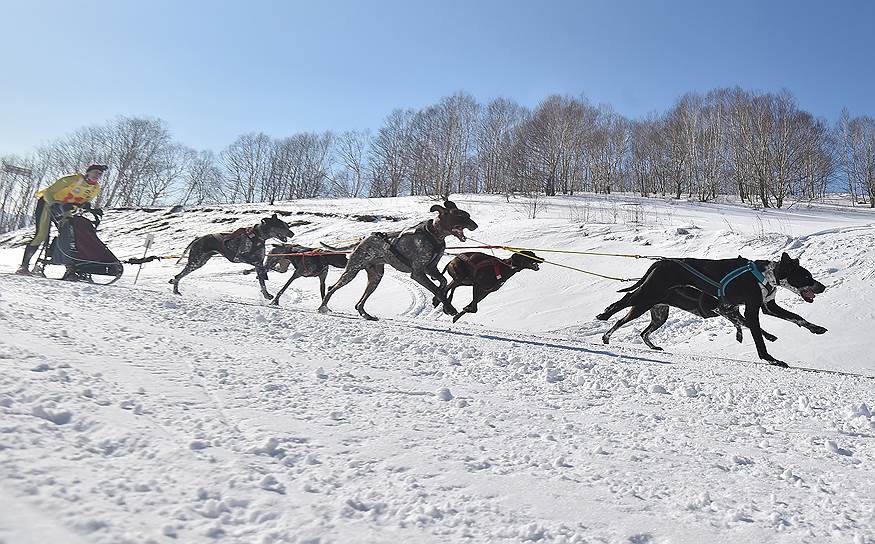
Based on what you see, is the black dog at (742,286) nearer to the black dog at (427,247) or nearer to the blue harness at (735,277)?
the blue harness at (735,277)

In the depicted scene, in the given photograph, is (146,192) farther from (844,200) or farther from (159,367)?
(844,200)

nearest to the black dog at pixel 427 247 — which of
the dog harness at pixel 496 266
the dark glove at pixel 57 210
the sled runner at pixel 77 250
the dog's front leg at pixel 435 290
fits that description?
the dog's front leg at pixel 435 290

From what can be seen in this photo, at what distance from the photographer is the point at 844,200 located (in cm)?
4062

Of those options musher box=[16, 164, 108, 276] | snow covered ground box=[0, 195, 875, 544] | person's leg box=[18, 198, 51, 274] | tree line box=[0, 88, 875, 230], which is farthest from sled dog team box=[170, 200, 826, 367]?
tree line box=[0, 88, 875, 230]

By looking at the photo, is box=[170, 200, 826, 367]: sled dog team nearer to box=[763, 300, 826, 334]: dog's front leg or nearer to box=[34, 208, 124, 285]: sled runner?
box=[763, 300, 826, 334]: dog's front leg

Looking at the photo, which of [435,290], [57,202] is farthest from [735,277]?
[57,202]

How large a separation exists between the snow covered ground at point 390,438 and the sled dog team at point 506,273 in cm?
119

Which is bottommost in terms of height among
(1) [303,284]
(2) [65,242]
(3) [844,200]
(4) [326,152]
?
(1) [303,284]

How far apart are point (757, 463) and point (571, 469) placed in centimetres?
84

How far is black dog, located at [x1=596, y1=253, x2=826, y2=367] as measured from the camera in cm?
558

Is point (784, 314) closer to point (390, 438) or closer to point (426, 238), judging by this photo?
point (426, 238)

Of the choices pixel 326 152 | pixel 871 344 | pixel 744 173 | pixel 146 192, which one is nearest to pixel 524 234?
pixel 871 344

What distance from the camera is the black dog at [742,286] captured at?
18.3 feet

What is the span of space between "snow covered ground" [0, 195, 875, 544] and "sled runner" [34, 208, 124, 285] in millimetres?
4590
